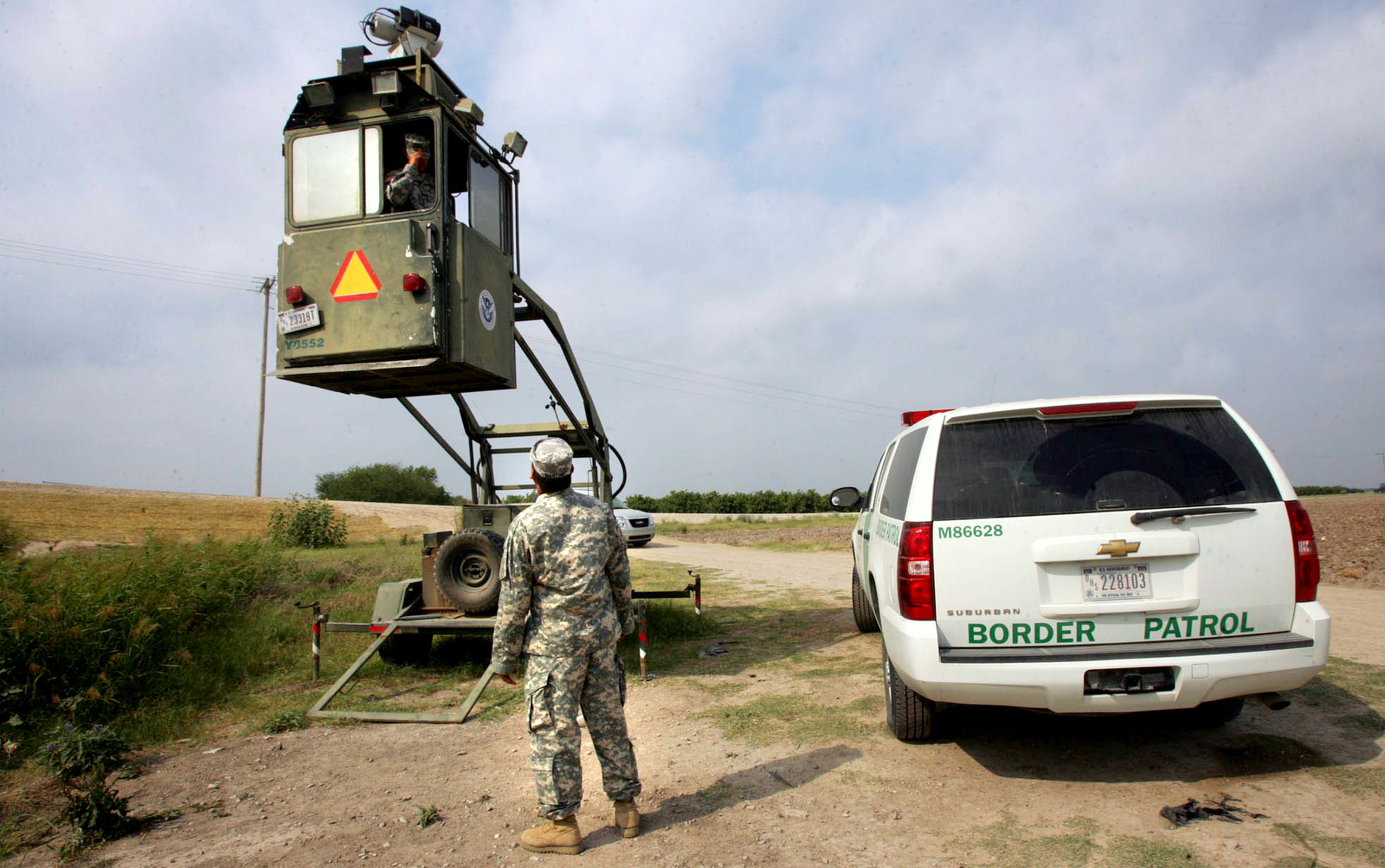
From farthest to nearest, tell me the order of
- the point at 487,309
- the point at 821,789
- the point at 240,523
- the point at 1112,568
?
the point at 240,523 < the point at 487,309 < the point at 821,789 < the point at 1112,568

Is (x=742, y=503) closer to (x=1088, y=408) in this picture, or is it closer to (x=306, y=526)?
(x=306, y=526)

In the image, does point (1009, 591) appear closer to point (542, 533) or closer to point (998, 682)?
point (998, 682)

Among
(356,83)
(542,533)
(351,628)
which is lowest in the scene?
(351,628)

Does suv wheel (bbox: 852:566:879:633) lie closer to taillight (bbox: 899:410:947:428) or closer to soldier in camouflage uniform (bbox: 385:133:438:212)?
taillight (bbox: 899:410:947:428)

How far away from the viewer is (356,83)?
605cm

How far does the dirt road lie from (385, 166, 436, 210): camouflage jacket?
3.77 m

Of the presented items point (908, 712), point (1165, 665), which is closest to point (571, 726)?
point (908, 712)

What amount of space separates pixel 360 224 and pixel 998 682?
5111 mm

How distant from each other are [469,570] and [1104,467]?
16.5ft

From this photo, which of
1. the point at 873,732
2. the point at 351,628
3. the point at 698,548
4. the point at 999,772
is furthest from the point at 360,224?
the point at 698,548

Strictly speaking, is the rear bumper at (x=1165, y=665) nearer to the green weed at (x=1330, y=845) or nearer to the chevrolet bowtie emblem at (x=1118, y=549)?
the chevrolet bowtie emblem at (x=1118, y=549)

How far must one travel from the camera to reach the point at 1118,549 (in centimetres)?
364

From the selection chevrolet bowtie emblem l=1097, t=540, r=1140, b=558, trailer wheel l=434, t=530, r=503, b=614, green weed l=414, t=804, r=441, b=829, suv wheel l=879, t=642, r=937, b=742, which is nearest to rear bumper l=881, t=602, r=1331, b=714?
chevrolet bowtie emblem l=1097, t=540, r=1140, b=558

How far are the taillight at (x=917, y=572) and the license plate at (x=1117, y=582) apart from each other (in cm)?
69
